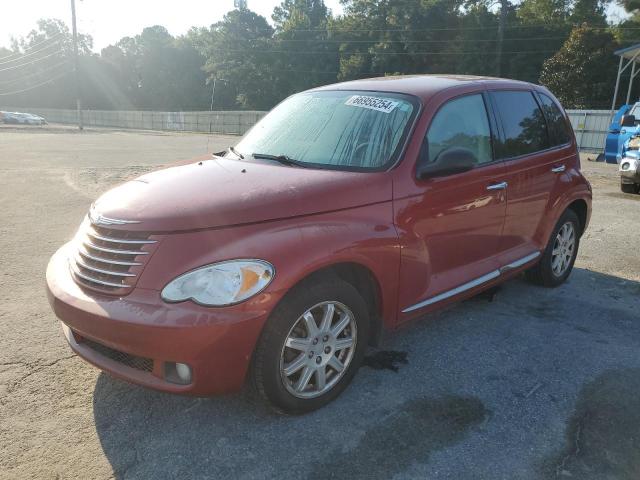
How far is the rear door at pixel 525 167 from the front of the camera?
4.07 m

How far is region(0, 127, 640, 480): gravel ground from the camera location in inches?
99.9

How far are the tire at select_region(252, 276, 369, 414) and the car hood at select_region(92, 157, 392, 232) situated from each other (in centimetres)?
44

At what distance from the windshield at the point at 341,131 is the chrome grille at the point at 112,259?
4.04 ft

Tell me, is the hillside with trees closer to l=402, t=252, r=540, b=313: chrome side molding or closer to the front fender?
l=402, t=252, r=540, b=313: chrome side molding

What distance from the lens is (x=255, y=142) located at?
3902mm

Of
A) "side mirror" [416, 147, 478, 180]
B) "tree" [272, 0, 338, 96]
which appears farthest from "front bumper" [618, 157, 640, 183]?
"tree" [272, 0, 338, 96]

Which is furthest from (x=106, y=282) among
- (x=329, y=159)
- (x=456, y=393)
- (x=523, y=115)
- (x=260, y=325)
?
(x=523, y=115)

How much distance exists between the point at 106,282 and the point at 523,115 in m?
3.51

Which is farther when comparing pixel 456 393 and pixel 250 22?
pixel 250 22

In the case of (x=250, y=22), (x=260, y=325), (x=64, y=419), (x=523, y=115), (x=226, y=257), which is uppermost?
(x=250, y=22)

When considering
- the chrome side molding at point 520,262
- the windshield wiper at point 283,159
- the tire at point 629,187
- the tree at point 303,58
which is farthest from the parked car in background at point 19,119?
the chrome side molding at point 520,262

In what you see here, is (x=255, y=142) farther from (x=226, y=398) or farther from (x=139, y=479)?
(x=139, y=479)

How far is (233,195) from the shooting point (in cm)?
279

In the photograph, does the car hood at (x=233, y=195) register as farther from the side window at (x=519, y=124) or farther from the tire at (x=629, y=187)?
the tire at (x=629, y=187)
